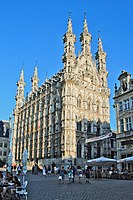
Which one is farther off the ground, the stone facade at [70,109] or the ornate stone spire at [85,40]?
the ornate stone spire at [85,40]

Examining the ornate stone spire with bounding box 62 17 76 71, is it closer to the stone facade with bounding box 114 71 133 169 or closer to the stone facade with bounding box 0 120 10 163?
the stone facade with bounding box 114 71 133 169

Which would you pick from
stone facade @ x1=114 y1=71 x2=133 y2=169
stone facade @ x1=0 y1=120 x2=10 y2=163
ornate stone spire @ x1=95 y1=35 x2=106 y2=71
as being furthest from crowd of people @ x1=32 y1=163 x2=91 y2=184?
stone facade @ x1=0 y1=120 x2=10 y2=163

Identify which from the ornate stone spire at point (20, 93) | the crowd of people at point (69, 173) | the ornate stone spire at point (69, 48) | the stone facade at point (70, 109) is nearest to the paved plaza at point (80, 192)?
the crowd of people at point (69, 173)

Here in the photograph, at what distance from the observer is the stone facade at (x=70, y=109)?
48.5 metres

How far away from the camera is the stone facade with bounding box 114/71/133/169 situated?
107ft

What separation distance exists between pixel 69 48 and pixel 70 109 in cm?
1592

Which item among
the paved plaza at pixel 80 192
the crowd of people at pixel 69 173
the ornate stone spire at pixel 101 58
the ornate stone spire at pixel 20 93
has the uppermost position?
the ornate stone spire at pixel 101 58

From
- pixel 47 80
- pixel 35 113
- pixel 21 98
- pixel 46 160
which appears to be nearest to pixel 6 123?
pixel 21 98

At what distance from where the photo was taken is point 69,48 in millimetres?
54594

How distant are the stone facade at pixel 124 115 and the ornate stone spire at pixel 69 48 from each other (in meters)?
18.7

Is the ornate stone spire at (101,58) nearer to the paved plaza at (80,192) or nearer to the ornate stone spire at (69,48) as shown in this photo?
the ornate stone spire at (69,48)

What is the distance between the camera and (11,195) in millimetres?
11039

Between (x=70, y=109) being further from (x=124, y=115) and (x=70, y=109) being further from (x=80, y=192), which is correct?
(x=80, y=192)

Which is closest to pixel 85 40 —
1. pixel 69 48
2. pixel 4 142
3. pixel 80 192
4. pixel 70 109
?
pixel 69 48
